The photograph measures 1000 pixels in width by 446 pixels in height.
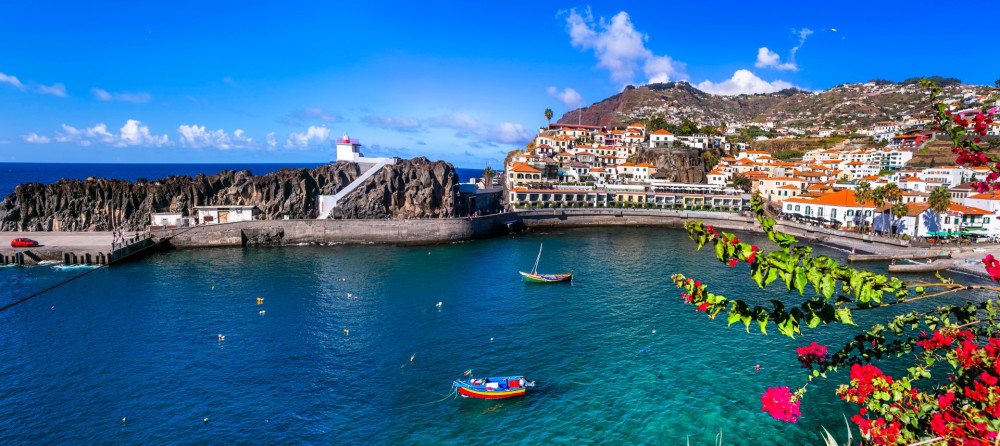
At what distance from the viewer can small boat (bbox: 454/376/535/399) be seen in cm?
2273

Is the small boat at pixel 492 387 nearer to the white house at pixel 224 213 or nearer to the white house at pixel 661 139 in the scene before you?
the white house at pixel 224 213

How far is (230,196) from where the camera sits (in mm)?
68750

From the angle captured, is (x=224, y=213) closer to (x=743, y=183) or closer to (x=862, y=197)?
(x=862, y=197)

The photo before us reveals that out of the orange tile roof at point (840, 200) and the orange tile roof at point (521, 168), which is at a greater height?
the orange tile roof at point (521, 168)

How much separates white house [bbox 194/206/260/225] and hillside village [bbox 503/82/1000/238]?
39.6 meters

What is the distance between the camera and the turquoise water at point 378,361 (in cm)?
2061

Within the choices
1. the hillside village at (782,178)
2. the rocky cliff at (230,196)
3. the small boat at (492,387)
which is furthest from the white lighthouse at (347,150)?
the small boat at (492,387)

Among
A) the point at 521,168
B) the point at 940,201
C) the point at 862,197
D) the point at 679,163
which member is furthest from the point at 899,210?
the point at 521,168

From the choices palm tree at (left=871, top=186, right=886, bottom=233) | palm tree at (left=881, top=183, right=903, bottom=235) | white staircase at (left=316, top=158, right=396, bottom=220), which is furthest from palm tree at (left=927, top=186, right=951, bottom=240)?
white staircase at (left=316, top=158, right=396, bottom=220)

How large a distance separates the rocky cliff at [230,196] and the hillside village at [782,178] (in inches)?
798

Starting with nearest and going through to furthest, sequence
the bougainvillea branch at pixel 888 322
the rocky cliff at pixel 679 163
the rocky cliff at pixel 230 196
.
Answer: the bougainvillea branch at pixel 888 322 < the rocky cliff at pixel 230 196 < the rocky cliff at pixel 679 163

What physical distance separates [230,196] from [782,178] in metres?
91.8

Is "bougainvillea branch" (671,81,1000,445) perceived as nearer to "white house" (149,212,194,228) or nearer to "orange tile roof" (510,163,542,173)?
"white house" (149,212,194,228)

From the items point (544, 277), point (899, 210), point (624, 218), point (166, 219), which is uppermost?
point (899, 210)
